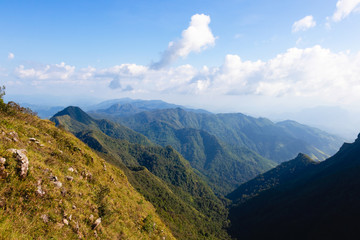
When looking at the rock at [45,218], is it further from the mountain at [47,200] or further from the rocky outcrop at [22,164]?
the rocky outcrop at [22,164]

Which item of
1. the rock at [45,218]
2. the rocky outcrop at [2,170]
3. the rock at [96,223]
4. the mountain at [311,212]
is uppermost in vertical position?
the rocky outcrop at [2,170]

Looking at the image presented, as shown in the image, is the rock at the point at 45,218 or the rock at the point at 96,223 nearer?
the rock at the point at 45,218

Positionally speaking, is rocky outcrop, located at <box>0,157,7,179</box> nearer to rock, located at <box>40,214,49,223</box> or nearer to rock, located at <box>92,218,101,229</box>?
rock, located at <box>40,214,49,223</box>

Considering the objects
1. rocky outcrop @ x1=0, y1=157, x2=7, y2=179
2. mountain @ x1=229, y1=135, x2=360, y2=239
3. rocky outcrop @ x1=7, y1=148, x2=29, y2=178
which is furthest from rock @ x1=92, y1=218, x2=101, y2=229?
mountain @ x1=229, y1=135, x2=360, y2=239

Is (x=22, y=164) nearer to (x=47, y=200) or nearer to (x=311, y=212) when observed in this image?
(x=47, y=200)

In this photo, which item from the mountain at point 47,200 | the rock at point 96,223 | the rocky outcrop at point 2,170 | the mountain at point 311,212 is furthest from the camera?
the mountain at point 311,212

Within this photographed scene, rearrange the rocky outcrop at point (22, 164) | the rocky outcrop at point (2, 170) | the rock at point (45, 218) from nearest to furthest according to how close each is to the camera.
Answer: the rocky outcrop at point (2, 170) → the rock at point (45, 218) → the rocky outcrop at point (22, 164)

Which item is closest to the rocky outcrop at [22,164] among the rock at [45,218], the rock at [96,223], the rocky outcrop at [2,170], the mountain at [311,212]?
the rocky outcrop at [2,170]

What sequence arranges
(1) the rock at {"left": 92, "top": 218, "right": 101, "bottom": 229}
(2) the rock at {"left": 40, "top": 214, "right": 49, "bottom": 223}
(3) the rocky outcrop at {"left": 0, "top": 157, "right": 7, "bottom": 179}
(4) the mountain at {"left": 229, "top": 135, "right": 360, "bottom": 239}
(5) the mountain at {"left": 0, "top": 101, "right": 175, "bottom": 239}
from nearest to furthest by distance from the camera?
(5) the mountain at {"left": 0, "top": 101, "right": 175, "bottom": 239}
(3) the rocky outcrop at {"left": 0, "top": 157, "right": 7, "bottom": 179}
(2) the rock at {"left": 40, "top": 214, "right": 49, "bottom": 223}
(1) the rock at {"left": 92, "top": 218, "right": 101, "bottom": 229}
(4) the mountain at {"left": 229, "top": 135, "right": 360, "bottom": 239}

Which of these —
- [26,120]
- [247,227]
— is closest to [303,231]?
[247,227]
